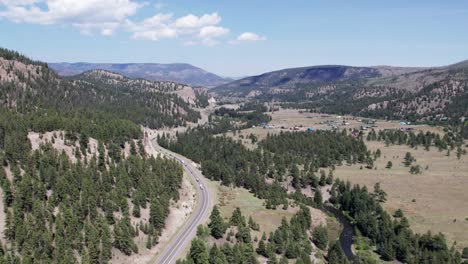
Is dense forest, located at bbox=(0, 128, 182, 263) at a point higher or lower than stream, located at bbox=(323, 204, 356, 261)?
higher

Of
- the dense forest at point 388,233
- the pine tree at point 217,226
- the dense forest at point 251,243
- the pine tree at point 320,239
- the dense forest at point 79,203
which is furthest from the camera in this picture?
the pine tree at point 320,239

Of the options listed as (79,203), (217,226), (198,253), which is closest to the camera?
(198,253)

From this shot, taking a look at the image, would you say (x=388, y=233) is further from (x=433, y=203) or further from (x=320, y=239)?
(x=433, y=203)

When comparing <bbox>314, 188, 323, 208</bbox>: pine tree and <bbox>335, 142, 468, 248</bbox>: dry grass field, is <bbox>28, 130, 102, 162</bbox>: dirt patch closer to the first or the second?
<bbox>314, 188, 323, 208</bbox>: pine tree

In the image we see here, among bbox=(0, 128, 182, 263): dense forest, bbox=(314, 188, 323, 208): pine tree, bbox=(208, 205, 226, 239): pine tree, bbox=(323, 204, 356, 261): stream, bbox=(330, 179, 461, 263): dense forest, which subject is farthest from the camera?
bbox=(314, 188, 323, 208): pine tree

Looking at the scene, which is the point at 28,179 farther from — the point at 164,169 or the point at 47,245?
the point at 164,169

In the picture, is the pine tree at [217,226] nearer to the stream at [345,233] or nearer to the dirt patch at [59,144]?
the stream at [345,233]

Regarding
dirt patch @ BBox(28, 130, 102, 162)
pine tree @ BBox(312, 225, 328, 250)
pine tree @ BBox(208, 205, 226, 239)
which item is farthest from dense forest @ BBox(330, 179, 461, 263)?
dirt patch @ BBox(28, 130, 102, 162)

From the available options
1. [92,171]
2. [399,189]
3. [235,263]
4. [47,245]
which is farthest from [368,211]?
[47,245]

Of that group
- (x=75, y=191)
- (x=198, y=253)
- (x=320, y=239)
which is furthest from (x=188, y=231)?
(x=320, y=239)

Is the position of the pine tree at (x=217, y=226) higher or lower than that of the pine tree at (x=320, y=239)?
higher

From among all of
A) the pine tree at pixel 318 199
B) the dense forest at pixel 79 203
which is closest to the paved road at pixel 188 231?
the dense forest at pixel 79 203
